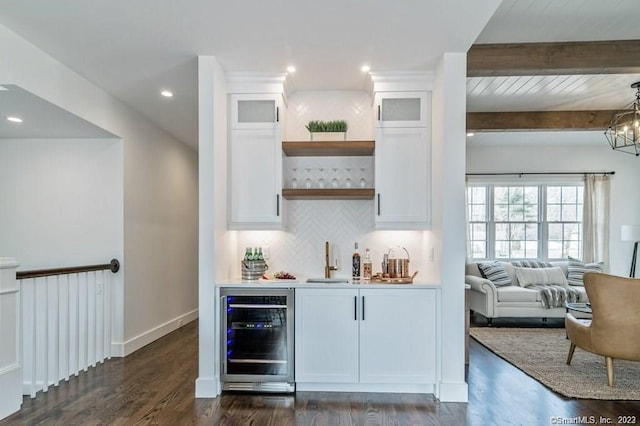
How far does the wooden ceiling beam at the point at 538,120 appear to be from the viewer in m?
5.74

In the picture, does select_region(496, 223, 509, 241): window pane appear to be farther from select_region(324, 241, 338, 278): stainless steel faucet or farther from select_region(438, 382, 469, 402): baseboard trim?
select_region(438, 382, 469, 402): baseboard trim

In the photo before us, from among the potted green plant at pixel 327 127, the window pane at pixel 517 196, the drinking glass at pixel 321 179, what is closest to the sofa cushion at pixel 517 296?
the window pane at pixel 517 196

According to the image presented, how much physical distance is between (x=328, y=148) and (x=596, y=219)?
245 inches

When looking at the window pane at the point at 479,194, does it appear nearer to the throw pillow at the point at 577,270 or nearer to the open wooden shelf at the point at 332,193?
the throw pillow at the point at 577,270

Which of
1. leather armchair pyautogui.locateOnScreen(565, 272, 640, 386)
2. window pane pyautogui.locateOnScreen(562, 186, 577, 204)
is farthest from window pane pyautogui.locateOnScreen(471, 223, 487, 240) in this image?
leather armchair pyautogui.locateOnScreen(565, 272, 640, 386)

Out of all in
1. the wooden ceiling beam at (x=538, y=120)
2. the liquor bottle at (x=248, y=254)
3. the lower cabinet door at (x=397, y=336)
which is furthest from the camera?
the wooden ceiling beam at (x=538, y=120)

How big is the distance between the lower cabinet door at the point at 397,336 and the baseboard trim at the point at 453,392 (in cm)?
14

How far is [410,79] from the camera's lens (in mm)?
3570

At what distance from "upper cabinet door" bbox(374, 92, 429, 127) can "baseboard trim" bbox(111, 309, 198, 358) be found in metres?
3.62

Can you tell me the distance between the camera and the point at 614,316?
11.3ft

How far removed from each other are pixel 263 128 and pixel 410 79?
4.57 feet

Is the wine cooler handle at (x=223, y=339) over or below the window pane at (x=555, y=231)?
below

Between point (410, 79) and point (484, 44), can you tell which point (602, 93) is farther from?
point (410, 79)

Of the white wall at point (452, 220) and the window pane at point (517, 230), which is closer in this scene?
the white wall at point (452, 220)
